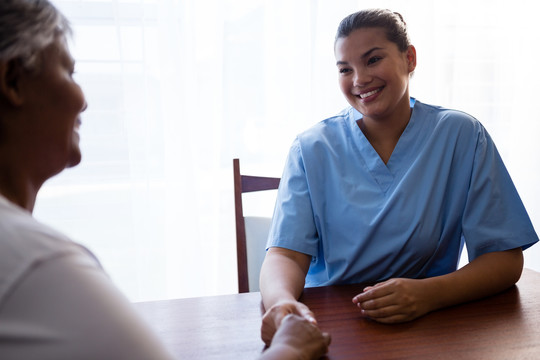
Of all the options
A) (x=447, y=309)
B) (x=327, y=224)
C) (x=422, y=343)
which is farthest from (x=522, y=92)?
(x=422, y=343)

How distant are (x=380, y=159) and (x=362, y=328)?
1.76 ft

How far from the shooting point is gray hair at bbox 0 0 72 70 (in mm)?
524

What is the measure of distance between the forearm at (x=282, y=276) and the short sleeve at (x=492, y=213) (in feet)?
1.36

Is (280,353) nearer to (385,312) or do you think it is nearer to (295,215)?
(385,312)

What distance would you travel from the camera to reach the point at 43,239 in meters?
0.45

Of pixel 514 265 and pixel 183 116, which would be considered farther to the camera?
pixel 183 116

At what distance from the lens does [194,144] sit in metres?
2.14

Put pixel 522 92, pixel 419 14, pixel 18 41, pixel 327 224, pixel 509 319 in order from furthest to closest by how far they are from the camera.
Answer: pixel 522 92, pixel 419 14, pixel 327 224, pixel 509 319, pixel 18 41

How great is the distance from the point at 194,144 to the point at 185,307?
3.71ft

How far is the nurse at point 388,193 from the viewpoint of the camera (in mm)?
1234

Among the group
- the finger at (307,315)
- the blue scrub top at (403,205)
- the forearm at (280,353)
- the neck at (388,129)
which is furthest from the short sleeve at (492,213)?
the forearm at (280,353)

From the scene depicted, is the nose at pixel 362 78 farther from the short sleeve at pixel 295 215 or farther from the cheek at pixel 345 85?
the short sleeve at pixel 295 215

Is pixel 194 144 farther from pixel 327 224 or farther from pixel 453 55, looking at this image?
pixel 453 55

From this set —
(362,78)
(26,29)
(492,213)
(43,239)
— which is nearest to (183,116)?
(362,78)
